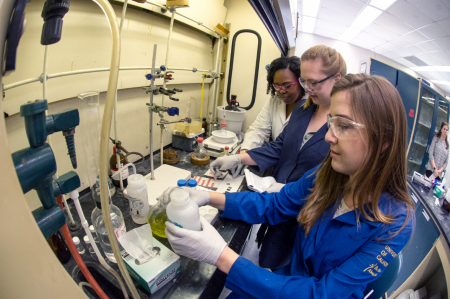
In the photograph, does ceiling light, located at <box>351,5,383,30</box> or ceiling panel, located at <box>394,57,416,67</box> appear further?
ceiling panel, located at <box>394,57,416,67</box>

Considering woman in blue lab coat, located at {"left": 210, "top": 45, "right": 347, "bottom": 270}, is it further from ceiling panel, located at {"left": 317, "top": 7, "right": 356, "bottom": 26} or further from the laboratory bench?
the laboratory bench

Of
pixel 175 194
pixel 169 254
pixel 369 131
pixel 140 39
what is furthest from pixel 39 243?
pixel 140 39

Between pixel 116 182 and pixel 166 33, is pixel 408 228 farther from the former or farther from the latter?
pixel 166 33

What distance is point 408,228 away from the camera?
0.77 meters

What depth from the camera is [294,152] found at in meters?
1.54

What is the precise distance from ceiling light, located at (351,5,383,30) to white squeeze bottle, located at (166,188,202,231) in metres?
1.24

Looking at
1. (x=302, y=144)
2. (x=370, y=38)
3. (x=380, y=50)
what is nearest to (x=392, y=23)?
(x=370, y=38)

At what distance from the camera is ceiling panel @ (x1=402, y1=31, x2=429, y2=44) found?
4.16 feet

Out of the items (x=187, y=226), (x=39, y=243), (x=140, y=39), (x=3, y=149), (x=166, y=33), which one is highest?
(x=166, y=33)

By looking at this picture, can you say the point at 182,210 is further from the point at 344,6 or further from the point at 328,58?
the point at 328,58

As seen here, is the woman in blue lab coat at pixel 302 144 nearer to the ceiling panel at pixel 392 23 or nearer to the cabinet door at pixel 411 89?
the ceiling panel at pixel 392 23

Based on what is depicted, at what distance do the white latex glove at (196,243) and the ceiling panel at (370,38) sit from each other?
1625mm

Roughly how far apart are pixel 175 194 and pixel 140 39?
4.23 feet

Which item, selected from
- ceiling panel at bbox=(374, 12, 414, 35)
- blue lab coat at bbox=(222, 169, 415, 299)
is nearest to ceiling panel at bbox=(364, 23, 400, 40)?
ceiling panel at bbox=(374, 12, 414, 35)
